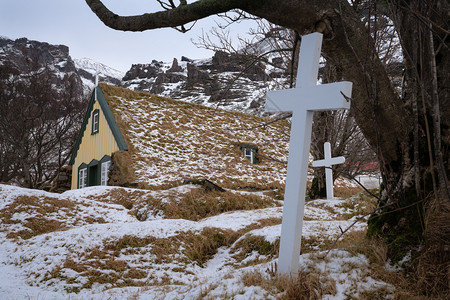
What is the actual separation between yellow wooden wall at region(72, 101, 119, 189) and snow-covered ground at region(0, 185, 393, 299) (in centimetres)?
→ 799

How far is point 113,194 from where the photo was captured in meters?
11.3

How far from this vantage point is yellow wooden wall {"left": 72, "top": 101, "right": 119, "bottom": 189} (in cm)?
1622

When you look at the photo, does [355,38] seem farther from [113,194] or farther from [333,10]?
[113,194]

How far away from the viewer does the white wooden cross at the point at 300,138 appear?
3.21m

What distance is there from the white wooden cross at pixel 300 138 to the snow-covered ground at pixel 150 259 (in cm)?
36

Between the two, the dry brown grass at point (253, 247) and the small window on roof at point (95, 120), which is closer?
the dry brown grass at point (253, 247)

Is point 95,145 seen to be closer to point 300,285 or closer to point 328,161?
point 328,161

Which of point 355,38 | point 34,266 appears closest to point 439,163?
point 355,38

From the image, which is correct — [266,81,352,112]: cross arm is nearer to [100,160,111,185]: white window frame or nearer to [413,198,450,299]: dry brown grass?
[413,198,450,299]: dry brown grass

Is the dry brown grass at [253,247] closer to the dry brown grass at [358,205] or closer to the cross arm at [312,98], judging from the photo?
the cross arm at [312,98]

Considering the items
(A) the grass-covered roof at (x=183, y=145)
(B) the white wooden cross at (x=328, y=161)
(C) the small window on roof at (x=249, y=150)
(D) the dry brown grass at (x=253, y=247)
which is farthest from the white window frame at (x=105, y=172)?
(D) the dry brown grass at (x=253, y=247)

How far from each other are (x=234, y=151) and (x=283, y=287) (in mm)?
15267

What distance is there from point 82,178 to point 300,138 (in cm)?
1808

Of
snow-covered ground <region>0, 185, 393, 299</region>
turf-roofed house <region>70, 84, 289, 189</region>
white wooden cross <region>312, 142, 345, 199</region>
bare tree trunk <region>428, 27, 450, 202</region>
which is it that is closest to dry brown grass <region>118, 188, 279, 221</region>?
snow-covered ground <region>0, 185, 393, 299</region>
